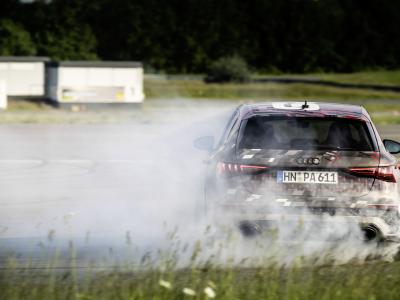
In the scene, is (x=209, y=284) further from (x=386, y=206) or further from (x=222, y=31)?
(x=222, y=31)

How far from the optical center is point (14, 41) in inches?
3403

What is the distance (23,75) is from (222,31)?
223ft

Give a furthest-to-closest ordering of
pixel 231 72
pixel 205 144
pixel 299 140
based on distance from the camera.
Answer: pixel 231 72, pixel 205 144, pixel 299 140

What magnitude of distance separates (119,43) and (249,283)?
10129 cm

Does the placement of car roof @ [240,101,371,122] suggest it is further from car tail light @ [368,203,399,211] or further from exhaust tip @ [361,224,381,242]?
exhaust tip @ [361,224,381,242]

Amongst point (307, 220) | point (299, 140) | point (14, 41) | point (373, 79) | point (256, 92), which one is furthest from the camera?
point (373, 79)

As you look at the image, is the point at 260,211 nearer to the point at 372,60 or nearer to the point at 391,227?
the point at 391,227

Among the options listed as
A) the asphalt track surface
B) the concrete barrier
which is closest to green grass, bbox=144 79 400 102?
the concrete barrier

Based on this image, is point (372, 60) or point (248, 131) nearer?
point (248, 131)

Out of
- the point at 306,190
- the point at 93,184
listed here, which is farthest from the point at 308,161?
the point at 93,184

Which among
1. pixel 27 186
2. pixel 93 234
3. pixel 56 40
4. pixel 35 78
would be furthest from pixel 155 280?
pixel 56 40

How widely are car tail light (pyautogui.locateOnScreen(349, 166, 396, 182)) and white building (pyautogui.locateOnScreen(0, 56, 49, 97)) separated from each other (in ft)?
116

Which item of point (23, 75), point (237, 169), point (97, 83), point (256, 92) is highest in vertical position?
point (237, 169)

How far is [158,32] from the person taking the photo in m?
104
